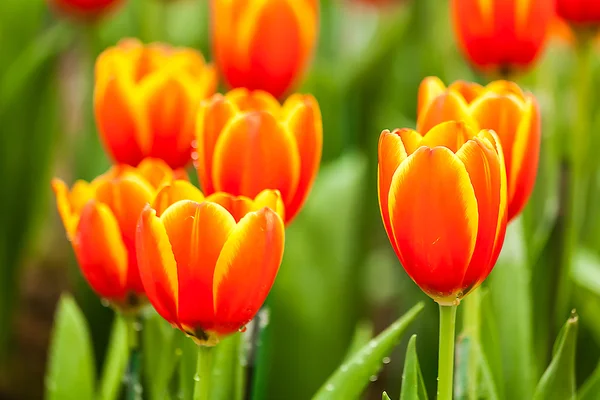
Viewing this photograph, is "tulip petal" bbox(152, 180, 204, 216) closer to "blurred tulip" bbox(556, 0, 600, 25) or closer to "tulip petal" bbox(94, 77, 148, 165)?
"tulip petal" bbox(94, 77, 148, 165)

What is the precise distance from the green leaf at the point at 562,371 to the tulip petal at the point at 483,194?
8 cm

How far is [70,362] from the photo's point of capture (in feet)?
2.32

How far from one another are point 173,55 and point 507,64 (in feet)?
0.94

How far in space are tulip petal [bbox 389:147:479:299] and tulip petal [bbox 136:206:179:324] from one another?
118 millimetres

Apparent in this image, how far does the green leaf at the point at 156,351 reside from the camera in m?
0.60

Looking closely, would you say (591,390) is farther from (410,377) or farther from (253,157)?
(253,157)

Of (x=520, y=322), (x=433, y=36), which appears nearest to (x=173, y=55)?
(x=520, y=322)

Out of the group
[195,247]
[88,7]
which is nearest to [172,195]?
[195,247]

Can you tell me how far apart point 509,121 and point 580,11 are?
0.30 metres

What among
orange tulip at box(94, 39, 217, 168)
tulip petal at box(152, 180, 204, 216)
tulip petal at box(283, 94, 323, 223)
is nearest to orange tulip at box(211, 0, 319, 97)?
orange tulip at box(94, 39, 217, 168)

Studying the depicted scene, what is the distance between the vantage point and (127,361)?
602 mm

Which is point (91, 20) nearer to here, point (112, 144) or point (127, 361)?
point (112, 144)

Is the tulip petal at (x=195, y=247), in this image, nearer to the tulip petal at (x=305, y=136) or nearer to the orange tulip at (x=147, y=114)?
the tulip petal at (x=305, y=136)

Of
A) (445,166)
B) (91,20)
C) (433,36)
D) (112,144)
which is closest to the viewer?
(445,166)
